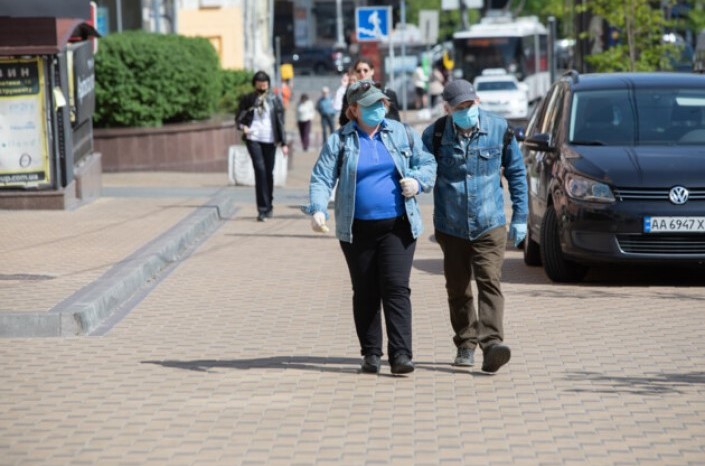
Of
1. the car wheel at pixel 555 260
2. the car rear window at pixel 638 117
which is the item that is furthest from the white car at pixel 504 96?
the car wheel at pixel 555 260

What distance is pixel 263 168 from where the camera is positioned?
18938 millimetres

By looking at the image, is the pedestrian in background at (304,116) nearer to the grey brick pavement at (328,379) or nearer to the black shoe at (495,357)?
the grey brick pavement at (328,379)

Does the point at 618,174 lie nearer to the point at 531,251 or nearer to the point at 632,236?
the point at 632,236

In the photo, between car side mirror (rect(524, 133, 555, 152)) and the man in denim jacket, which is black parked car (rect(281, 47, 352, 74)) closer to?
car side mirror (rect(524, 133, 555, 152))

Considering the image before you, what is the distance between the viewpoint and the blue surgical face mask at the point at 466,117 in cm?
911

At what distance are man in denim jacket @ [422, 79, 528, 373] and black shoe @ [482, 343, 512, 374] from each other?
4 cm

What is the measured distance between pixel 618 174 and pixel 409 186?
4171mm

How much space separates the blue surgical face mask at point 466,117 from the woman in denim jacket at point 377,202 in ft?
0.80

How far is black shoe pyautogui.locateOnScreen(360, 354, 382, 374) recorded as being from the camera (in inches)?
358

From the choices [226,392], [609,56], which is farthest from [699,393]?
[609,56]

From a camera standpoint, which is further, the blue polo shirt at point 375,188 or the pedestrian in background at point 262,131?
the pedestrian in background at point 262,131

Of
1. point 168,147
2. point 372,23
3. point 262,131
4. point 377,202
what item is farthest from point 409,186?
point 372,23

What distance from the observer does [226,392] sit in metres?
8.61

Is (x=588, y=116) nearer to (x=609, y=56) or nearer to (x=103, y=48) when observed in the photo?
(x=103, y=48)
